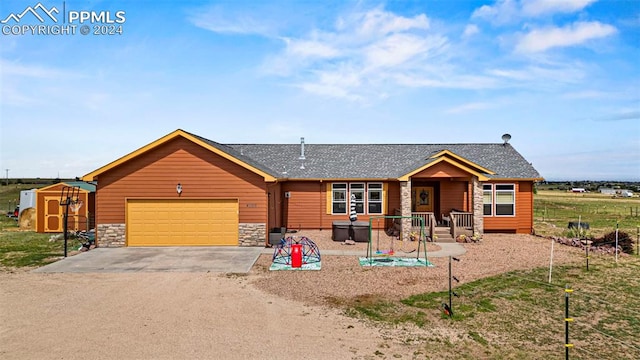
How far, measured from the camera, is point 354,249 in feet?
55.2

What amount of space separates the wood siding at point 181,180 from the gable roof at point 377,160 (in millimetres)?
2483

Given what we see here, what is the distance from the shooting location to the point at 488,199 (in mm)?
21406

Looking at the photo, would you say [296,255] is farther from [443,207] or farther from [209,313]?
[443,207]

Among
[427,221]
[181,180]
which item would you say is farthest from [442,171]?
[181,180]

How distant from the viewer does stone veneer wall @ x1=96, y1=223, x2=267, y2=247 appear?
16.8 meters

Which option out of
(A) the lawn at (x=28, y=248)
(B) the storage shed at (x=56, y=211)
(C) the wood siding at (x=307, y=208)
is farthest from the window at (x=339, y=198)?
(B) the storage shed at (x=56, y=211)

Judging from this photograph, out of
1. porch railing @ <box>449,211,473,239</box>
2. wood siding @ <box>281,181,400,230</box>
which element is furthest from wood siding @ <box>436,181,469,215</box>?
wood siding @ <box>281,181,400,230</box>

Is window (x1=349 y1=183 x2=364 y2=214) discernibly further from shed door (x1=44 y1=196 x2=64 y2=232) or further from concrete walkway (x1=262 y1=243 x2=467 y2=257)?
shed door (x1=44 y1=196 x2=64 y2=232)

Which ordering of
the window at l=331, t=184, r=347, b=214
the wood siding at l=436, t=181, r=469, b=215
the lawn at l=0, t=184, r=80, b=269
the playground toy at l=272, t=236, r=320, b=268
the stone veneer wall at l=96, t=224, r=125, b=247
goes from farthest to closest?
the window at l=331, t=184, r=347, b=214
the wood siding at l=436, t=181, r=469, b=215
the stone veneer wall at l=96, t=224, r=125, b=247
the lawn at l=0, t=184, r=80, b=269
the playground toy at l=272, t=236, r=320, b=268

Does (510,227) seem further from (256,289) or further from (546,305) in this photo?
(256,289)

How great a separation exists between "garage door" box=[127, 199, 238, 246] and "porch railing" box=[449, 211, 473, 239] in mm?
10667

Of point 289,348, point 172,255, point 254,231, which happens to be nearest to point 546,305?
point 289,348

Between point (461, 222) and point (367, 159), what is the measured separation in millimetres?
7078

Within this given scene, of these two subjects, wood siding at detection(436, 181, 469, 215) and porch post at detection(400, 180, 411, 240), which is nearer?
porch post at detection(400, 180, 411, 240)
